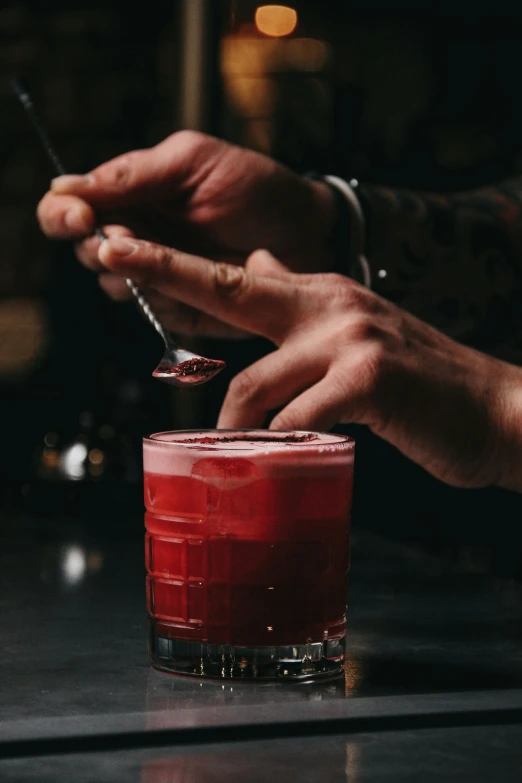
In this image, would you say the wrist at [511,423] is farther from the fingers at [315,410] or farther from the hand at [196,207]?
the hand at [196,207]

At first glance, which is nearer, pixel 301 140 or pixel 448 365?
pixel 448 365

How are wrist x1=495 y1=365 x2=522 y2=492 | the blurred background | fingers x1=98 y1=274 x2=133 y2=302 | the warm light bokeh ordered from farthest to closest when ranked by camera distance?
the warm light bokeh
the blurred background
fingers x1=98 y1=274 x2=133 y2=302
wrist x1=495 y1=365 x2=522 y2=492

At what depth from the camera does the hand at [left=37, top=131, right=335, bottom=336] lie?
1.73 m

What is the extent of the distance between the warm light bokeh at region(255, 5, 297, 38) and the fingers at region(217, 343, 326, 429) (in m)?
2.33

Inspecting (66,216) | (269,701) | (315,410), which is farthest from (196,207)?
(269,701)

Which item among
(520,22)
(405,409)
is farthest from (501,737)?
(520,22)

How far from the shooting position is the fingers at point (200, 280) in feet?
3.97

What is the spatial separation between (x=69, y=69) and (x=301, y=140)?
2.54ft

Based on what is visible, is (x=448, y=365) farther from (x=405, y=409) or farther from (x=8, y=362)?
(x=8, y=362)

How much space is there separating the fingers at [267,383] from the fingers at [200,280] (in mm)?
53

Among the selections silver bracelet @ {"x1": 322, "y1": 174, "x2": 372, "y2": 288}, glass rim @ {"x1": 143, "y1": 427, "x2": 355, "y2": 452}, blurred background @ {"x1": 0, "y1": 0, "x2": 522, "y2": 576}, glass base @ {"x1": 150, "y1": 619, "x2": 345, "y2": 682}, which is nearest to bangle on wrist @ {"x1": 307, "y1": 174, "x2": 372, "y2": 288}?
silver bracelet @ {"x1": 322, "y1": 174, "x2": 372, "y2": 288}

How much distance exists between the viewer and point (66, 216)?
1683 millimetres

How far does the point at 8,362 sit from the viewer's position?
3461 millimetres

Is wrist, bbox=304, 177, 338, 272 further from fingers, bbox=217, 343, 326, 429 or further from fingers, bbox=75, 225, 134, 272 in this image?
fingers, bbox=217, 343, 326, 429
